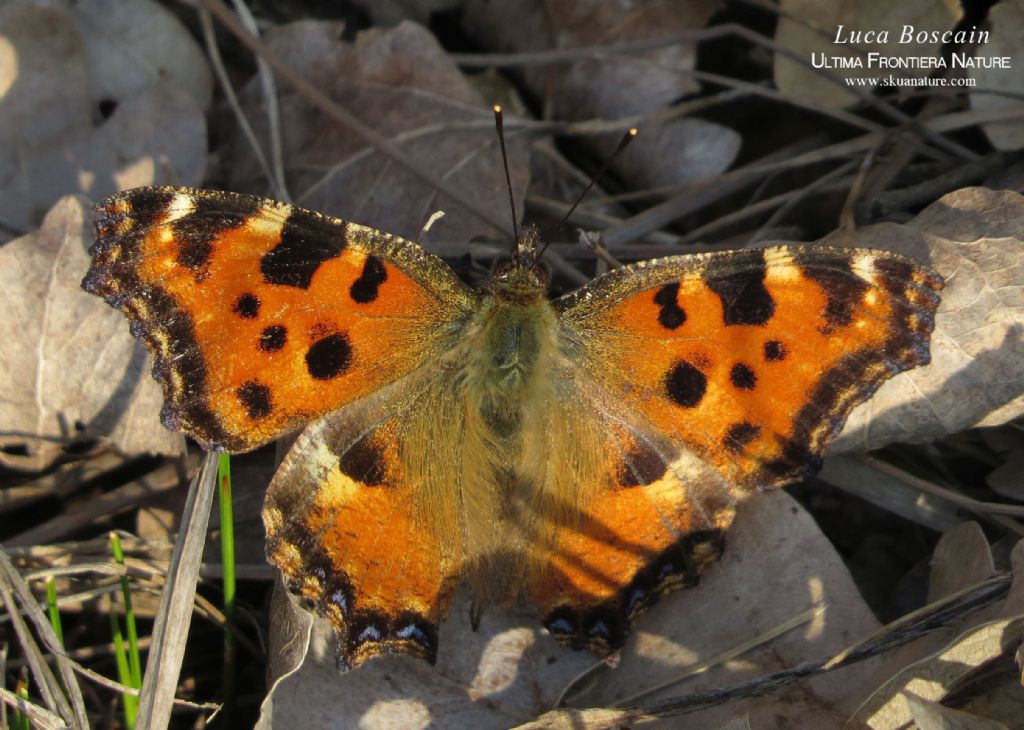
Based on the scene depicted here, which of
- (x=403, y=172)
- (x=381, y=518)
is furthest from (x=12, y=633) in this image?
(x=403, y=172)

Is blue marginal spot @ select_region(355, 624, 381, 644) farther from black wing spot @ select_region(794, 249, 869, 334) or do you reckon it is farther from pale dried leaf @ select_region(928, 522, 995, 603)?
pale dried leaf @ select_region(928, 522, 995, 603)

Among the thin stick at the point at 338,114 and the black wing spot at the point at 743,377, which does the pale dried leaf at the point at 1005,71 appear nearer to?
the black wing spot at the point at 743,377

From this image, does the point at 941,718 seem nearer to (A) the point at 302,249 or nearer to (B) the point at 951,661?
(B) the point at 951,661

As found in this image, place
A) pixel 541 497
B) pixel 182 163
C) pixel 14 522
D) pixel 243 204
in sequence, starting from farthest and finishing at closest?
1. pixel 182 163
2. pixel 14 522
3. pixel 541 497
4. pixel 243 204

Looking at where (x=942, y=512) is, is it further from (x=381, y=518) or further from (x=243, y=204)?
(x=243, y=204)

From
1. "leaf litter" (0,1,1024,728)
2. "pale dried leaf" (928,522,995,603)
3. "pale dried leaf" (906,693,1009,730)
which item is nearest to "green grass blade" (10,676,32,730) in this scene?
"leaf litter" (0,1,1024,728)

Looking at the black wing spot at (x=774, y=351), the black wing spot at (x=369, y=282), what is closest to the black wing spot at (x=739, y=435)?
the black wing spot at (x=774, y=351)

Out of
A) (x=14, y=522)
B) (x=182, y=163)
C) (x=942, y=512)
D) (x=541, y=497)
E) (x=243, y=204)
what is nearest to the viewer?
(x=243, y=204)

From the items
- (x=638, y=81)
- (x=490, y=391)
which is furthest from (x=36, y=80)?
(x=638, y=81)
